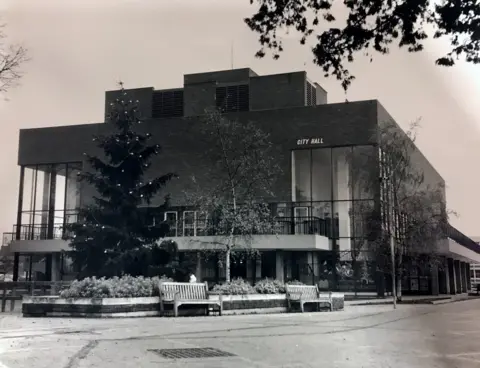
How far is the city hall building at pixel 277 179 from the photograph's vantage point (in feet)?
111

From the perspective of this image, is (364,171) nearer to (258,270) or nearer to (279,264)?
(279,264)

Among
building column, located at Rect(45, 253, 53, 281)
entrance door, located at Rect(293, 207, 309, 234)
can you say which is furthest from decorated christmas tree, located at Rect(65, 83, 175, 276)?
building column, located at Rect(45, 253, 53, 281)

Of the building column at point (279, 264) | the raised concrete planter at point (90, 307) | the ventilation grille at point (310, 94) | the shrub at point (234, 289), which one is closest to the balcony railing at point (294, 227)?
the building column at point (279, 264)

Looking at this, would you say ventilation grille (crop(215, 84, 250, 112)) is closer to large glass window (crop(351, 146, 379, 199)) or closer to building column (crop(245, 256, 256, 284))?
large glass window (crop(351, 146, 379, 199))

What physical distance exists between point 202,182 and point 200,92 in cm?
651

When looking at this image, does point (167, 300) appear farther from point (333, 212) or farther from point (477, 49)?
point (333, 212)

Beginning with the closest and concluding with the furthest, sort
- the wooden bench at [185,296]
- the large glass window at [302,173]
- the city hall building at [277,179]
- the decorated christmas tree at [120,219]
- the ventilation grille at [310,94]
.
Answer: the wooden bench at [185,296], the decorated christmas tree at [120,219], the city hall building at [277,179], the large glass window at [302,173], the ventilation grille at [310,94]

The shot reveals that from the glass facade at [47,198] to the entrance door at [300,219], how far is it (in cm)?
1453

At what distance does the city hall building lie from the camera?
33.9 m

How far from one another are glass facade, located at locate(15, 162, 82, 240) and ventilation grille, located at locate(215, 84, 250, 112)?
10.6 meters

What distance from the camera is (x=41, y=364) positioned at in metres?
7.14

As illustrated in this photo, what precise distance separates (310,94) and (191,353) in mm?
31010

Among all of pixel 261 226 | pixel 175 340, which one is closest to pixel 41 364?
pixel 175 340

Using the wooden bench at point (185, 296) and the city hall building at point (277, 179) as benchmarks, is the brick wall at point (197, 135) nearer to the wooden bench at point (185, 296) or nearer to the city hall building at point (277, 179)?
the city hall building at point (277, 179)
